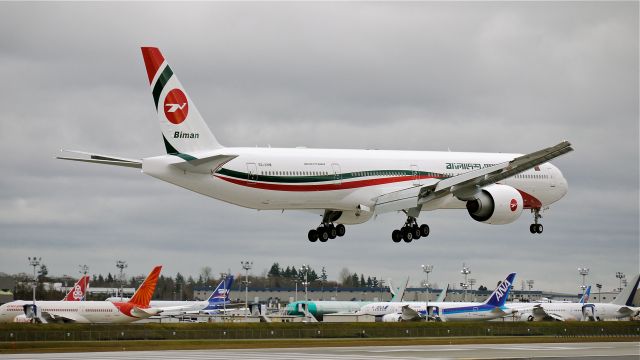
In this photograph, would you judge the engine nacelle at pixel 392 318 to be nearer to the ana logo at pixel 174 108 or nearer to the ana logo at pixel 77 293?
the ana logo at pixel 77 293

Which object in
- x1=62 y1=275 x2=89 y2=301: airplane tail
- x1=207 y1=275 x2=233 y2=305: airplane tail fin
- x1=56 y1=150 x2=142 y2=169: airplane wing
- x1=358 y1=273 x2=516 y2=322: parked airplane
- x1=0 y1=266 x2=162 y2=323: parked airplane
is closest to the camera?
x1=56 y1=150 x2=142 y2=169: airplane wing

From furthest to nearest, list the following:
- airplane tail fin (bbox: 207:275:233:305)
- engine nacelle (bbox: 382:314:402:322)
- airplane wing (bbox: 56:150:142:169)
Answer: airplane tail fin (bbox: 207:275:233:305) → engine nacelle (bbox: 382:314:402:322) → airplane wing (bbox: 56:150:142:169)

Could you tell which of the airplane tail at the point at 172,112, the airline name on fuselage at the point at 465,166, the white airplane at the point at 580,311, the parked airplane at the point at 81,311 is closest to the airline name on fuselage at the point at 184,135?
the airplane tail at the point at 172,112

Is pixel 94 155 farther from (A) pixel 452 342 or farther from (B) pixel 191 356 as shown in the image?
(A) pixel 452 342

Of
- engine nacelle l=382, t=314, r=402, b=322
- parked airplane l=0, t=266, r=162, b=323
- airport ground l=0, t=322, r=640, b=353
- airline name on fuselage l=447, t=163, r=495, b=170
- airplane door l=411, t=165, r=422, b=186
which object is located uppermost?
airline name on fuselage l=447, t=163, r=495, b=170

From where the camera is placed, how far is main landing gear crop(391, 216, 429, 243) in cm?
5925

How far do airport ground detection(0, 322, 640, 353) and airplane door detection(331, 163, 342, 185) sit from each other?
497 inches

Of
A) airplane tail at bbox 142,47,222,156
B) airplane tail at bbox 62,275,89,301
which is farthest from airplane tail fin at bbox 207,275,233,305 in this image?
airplane tail at bbox 142,47,222,156

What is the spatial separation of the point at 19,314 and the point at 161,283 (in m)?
103

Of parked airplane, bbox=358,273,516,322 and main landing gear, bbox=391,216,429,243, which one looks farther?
parked airplane, bbox=358,273,516,322

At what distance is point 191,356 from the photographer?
164ft

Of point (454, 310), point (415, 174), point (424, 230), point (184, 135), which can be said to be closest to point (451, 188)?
point (415, 174)

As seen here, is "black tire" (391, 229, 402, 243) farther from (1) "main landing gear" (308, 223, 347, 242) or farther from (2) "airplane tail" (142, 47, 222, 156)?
(2) "airplane tail" (142, 47, 222, 156)

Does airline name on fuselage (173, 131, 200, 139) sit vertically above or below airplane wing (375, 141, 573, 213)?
above
